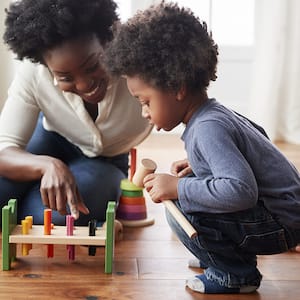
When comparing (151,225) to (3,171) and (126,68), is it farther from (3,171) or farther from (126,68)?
(126,68)

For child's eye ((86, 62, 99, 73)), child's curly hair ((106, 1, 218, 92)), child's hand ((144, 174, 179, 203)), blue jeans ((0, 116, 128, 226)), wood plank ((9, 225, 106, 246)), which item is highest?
child's curly hair ((106, 1, 218, 92))

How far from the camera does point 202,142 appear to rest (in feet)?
4.10

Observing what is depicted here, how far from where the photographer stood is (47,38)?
145 cm

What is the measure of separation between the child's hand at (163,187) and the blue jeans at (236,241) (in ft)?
0.18

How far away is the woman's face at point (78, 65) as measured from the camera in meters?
1.46

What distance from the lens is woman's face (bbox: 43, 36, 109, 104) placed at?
1.46m

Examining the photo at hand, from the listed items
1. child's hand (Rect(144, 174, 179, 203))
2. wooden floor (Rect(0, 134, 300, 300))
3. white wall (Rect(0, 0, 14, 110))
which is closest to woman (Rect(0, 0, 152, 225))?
wooden floor (Rect(0, 134, 300, 300))

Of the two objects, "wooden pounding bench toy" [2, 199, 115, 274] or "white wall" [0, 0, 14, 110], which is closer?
"wooden pounding bench toy" [2, 199, 115, 274]

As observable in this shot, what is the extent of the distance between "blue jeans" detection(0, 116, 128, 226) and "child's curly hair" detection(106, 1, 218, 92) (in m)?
0.45

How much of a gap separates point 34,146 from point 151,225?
38 cm

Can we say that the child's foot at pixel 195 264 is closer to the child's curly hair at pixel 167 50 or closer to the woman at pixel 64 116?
the woman at pixel 64 116

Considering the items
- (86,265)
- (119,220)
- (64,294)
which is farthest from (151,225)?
(64,294)

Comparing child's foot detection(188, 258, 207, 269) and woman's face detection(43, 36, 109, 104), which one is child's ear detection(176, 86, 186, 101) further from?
child's foot detection(188, 258, 207, 269)

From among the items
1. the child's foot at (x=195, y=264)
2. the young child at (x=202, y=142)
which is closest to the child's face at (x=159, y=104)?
the young child at (x=202, y=142)
